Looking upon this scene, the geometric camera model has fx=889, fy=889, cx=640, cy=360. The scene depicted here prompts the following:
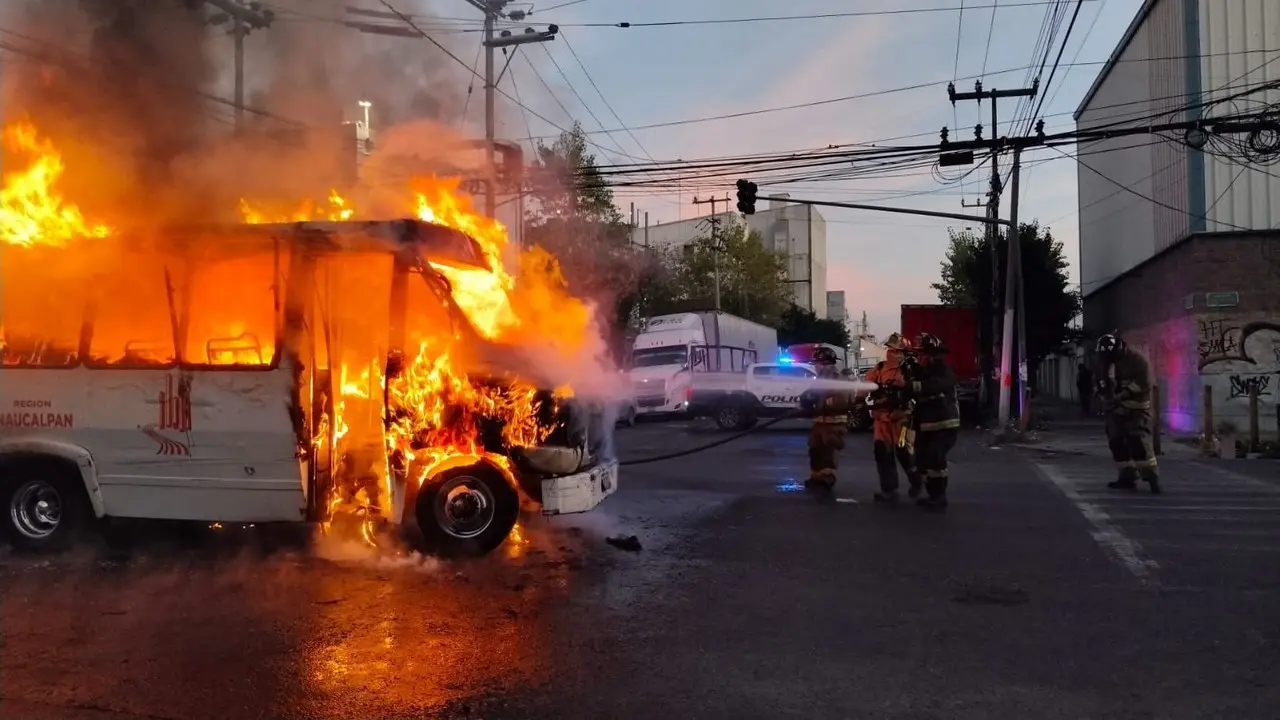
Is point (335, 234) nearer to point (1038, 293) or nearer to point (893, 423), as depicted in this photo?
point (893, 423)

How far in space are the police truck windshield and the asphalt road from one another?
1529 cm

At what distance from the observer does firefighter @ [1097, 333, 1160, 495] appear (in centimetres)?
1001

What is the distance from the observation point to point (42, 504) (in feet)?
22.7

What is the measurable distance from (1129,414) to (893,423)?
2783 millimetres

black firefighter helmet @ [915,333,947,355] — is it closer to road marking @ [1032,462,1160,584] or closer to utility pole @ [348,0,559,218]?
road marking @ [1032,462,1160,584]

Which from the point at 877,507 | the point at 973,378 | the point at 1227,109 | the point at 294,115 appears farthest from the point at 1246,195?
the point at 294,115

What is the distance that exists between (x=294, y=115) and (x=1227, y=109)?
19.8m

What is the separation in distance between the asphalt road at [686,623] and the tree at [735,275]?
30207 millimetres

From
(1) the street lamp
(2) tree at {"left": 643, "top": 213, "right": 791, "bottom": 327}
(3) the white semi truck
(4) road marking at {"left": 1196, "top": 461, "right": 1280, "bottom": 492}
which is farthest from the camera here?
(2) tree at {"left": 643, "top": 213, "right": 791, "bottom": 327}

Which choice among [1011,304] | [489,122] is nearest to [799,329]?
[1011,304]

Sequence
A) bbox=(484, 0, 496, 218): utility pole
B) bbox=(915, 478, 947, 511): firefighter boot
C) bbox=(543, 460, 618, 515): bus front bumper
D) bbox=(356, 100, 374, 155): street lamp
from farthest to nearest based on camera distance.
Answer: bbox=(484, 0, 496, 218): utility pole, bbox=(915, 478, 947, 511): firefighter boot, bbox=(356, 100, 374, 155): street lamp, bbox=(543, 460, 618, 515): bus front bumper

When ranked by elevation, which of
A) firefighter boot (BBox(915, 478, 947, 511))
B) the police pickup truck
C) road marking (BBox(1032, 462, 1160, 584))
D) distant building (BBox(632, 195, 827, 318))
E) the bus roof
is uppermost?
distant building (BBox(632, 195, 827, 318))

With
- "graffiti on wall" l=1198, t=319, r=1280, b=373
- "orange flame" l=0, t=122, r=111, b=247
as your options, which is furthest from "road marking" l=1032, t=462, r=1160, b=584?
"graffiti on wall" l=1198, t=319, r=1280, b=373

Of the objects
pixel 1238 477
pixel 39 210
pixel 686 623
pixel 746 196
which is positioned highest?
pixel 746 196
